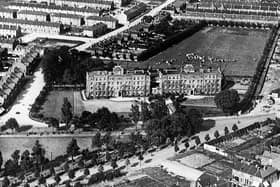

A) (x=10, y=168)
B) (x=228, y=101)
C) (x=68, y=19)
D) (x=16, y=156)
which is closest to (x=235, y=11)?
(x=68, y=19)

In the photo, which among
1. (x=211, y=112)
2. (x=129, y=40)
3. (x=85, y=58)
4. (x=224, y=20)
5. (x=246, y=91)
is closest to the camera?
(x=211, y=112)

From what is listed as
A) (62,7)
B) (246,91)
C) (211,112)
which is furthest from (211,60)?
(62,7)

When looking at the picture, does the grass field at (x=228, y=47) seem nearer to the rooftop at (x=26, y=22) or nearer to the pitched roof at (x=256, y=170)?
the rooftop at (x=26, y=22)

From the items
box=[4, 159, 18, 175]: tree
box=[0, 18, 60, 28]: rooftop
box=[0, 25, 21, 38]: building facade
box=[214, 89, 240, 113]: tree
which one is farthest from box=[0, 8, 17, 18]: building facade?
box=[4, 159, 18, 175]: tree

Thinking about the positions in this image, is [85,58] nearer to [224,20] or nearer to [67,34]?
[67,34]

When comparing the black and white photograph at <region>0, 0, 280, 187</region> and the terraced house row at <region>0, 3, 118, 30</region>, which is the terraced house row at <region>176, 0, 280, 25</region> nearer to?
the black and white photograph at <region>0, 0, 280, 187</region>

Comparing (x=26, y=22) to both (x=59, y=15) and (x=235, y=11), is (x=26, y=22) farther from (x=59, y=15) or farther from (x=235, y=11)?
(x=235, y=11)
